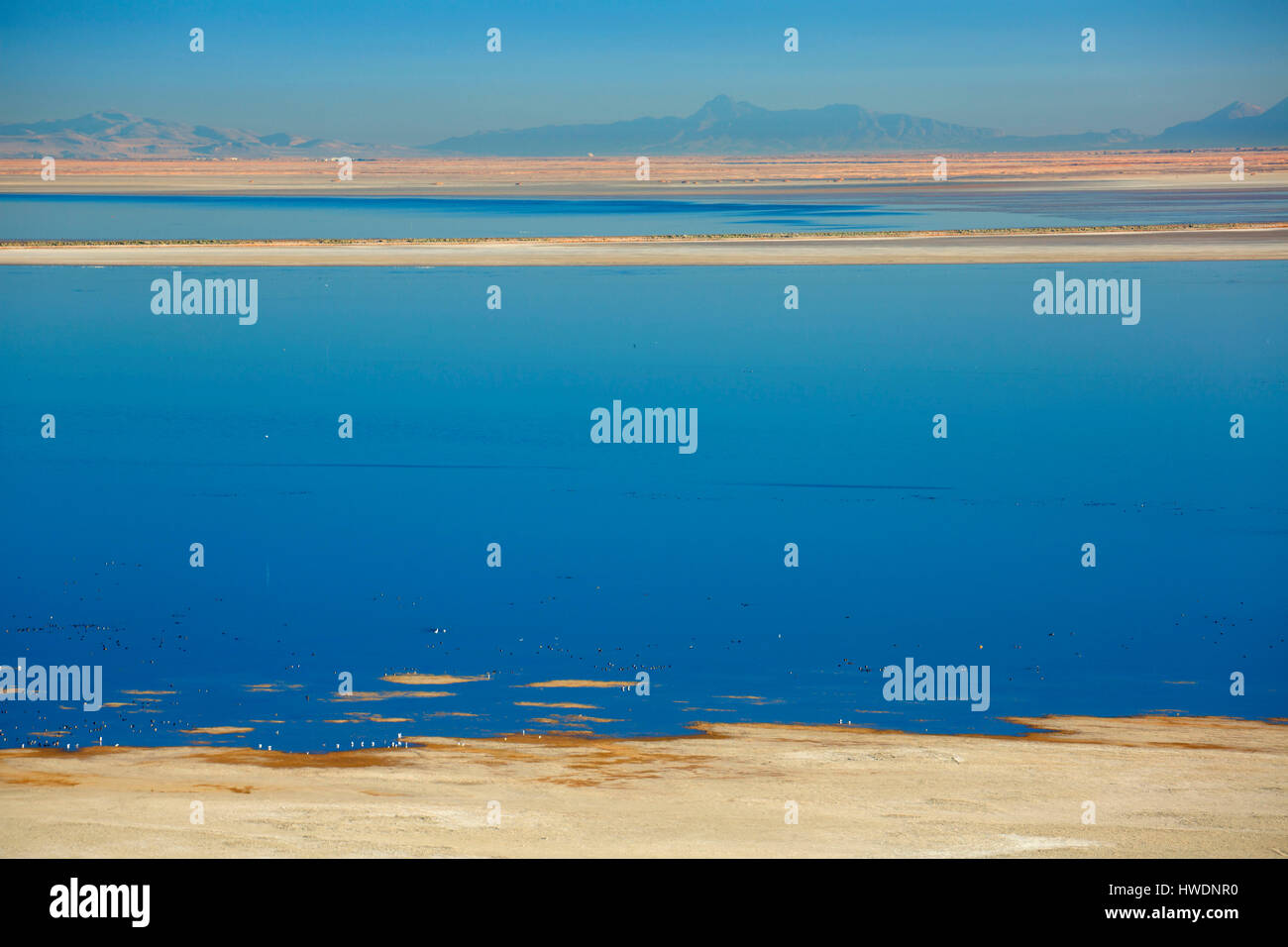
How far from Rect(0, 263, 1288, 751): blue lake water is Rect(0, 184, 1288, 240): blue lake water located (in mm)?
26337

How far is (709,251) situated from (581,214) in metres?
25.4

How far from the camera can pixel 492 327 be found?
3011 centimetres

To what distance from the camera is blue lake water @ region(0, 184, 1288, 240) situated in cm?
5544

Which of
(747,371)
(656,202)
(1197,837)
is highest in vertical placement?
(656,202)

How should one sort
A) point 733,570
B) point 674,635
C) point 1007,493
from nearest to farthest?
point 674,635 < point 733,570 < point 1007,493

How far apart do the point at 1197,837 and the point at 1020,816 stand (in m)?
0.93

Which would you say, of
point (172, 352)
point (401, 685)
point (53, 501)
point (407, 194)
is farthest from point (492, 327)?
point (407, 194)

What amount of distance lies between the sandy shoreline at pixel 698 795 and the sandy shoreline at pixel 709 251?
109ft
